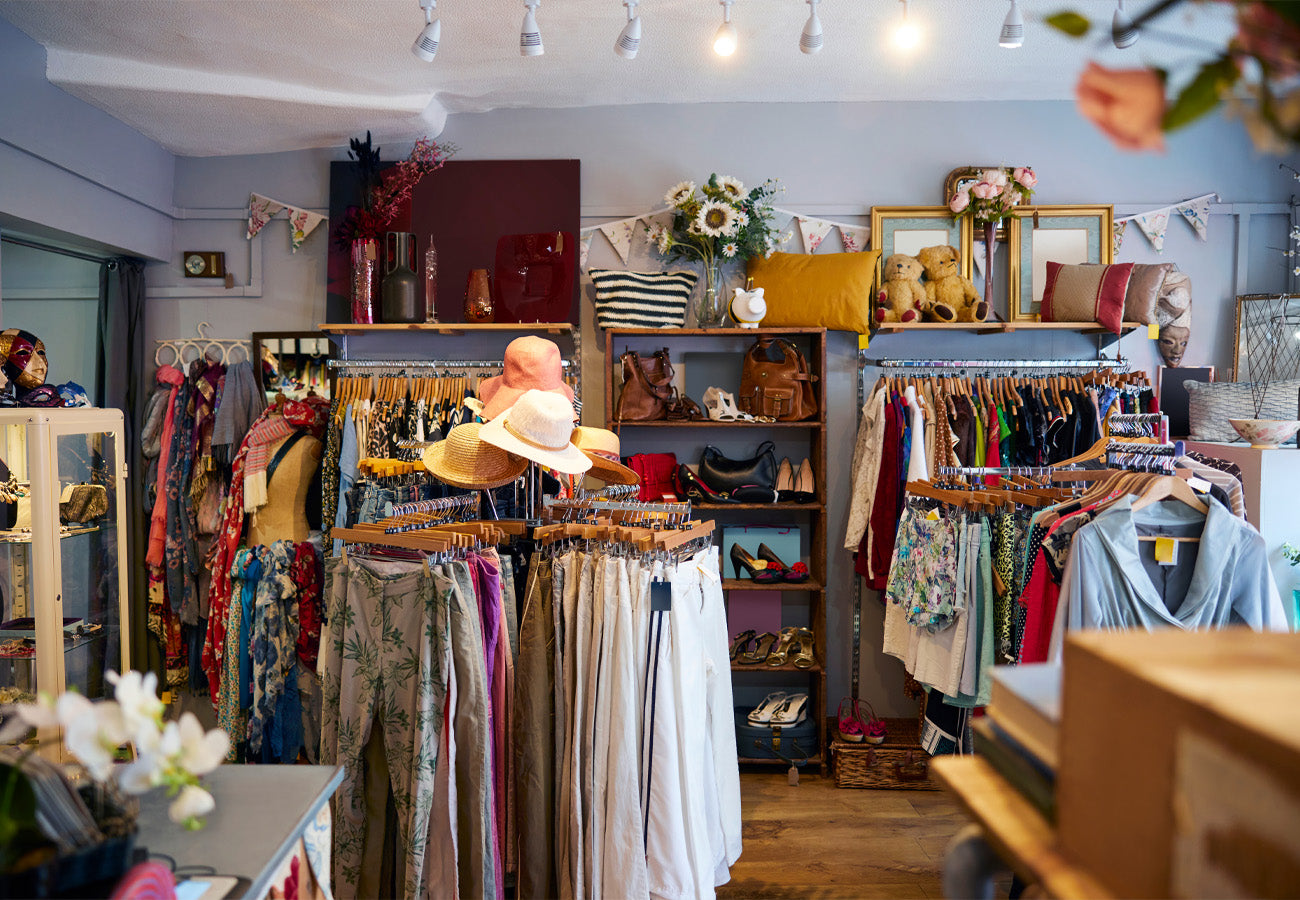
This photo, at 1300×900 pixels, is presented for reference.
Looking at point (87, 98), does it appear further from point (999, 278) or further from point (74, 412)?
point (999, 278)

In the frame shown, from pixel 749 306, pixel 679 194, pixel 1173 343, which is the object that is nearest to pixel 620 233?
pixel 679 194

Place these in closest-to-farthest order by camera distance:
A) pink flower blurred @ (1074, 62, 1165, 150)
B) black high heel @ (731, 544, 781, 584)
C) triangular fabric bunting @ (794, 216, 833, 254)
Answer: pink flower blurred @ (1074, 62, 1165, 150)
black high heel @ (731, 544, 781, 584)
triangular fabric bunting @ (794, 216, 833, 254)

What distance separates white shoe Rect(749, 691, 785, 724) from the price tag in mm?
2073

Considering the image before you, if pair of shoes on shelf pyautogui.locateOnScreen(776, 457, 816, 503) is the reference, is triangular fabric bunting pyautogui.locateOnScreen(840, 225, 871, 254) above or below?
above

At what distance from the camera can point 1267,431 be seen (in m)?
3.27

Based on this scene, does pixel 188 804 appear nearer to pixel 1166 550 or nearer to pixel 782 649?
pixel 1166 550

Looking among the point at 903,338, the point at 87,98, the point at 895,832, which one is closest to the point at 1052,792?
the point at 895,832

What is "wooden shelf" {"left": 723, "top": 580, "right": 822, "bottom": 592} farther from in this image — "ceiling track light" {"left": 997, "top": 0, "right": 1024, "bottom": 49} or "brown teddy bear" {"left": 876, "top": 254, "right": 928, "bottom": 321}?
"ceiling track light" {"left": 997, "top": 0, "right": 1024, "bottom": 49}

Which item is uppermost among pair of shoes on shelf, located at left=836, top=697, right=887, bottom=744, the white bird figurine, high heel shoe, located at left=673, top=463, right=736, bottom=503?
the white bird figurine

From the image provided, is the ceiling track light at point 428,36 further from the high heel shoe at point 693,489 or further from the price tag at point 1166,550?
the price tag at point 1166,550

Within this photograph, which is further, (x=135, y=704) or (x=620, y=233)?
(x=620, y=233)

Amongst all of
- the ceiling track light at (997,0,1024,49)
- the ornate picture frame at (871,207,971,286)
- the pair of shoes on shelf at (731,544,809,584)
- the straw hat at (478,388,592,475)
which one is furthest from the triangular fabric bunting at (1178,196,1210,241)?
the straw hat at (478,388,592,475)

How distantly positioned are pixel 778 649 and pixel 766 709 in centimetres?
28

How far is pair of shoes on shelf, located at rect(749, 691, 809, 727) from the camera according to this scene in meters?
3.93
